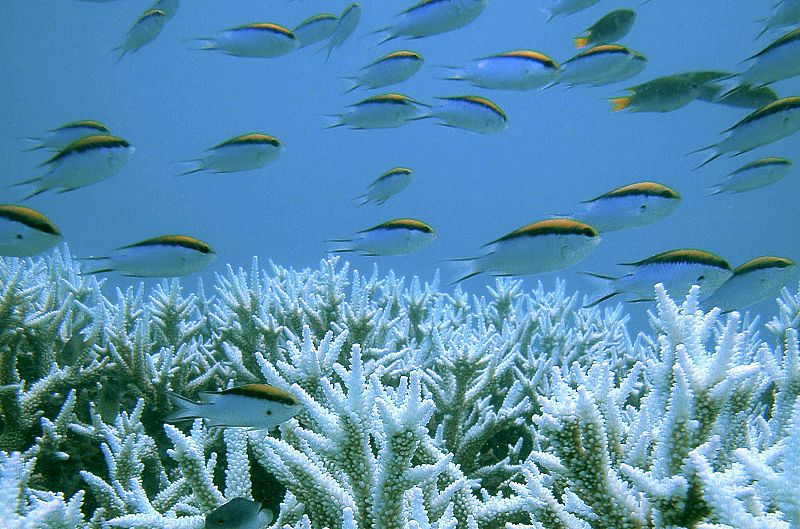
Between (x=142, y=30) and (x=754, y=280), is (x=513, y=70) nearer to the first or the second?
(x=754, y=280)

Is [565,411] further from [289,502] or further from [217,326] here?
[217,326]

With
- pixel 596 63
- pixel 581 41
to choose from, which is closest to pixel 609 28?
pixel 581 41

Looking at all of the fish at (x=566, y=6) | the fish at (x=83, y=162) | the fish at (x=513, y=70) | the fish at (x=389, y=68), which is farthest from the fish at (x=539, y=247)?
the fish at (x=566, y=6)

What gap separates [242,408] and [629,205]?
2.44 meters

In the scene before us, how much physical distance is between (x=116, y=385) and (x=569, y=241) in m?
2.92

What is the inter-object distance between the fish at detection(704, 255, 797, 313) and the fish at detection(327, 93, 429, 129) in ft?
8.73

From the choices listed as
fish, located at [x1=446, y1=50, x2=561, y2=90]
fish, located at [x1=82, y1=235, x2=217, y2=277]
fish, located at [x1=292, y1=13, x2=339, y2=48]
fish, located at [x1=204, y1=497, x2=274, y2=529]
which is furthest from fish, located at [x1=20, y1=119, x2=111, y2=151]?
fish, located at [x1=204, y1=497, x2=274, y2=529]

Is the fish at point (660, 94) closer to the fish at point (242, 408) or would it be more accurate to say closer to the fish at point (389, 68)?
the fish at point (389, 68)

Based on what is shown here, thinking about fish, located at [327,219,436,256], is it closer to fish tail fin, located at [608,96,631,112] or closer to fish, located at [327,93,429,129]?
fish, located at [327,93,429,129]

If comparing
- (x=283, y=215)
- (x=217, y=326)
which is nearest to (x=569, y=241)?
(x=217, y=326)

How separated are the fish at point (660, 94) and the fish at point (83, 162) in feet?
12.0

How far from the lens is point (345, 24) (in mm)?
5094

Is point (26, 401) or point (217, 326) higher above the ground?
point (217, 326)

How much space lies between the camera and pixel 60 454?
2646 millimetres
